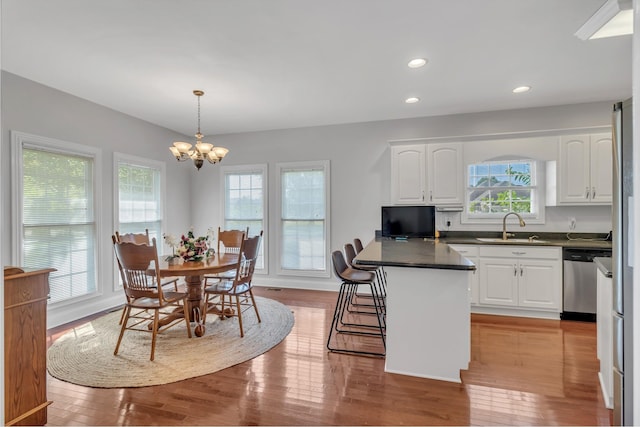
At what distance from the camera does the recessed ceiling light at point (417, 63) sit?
2.89m

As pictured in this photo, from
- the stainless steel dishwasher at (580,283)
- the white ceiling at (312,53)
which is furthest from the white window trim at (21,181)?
the stainless steel dishwasher at (580,283)

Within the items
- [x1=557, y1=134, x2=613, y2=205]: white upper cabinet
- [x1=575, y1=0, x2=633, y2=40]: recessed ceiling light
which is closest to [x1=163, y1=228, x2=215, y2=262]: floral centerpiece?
[x1=575, y1=0, x2=633, y2=40]: recessed ceiling light

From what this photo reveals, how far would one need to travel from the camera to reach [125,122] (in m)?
4.42

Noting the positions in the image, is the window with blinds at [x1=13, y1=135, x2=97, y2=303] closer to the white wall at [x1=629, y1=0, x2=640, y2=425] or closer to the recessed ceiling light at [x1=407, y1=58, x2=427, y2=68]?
the recessed ceiling light at [x1=407, y1=58, x2=427, y2=68]

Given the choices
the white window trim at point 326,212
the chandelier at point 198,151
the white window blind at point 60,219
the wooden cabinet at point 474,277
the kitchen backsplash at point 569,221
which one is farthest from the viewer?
the white window trim at point 326,212

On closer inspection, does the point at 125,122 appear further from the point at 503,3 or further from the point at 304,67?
the point at 503,3

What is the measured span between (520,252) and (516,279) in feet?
1.10

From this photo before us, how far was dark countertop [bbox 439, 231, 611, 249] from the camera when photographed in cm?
369

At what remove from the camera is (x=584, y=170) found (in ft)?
12.8

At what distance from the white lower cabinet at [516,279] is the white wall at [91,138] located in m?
4.67

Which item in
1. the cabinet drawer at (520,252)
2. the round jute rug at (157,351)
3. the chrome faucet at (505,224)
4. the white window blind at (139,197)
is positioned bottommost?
the round jute rug at (157,351)

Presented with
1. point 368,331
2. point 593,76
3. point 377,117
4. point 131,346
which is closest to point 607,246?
point 593,76

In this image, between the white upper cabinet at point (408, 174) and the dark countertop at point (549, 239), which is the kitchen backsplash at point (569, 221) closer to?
the dark countertop at point (549, 239)

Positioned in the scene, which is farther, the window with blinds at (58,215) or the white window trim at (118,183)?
the white window trim at (118,183)
